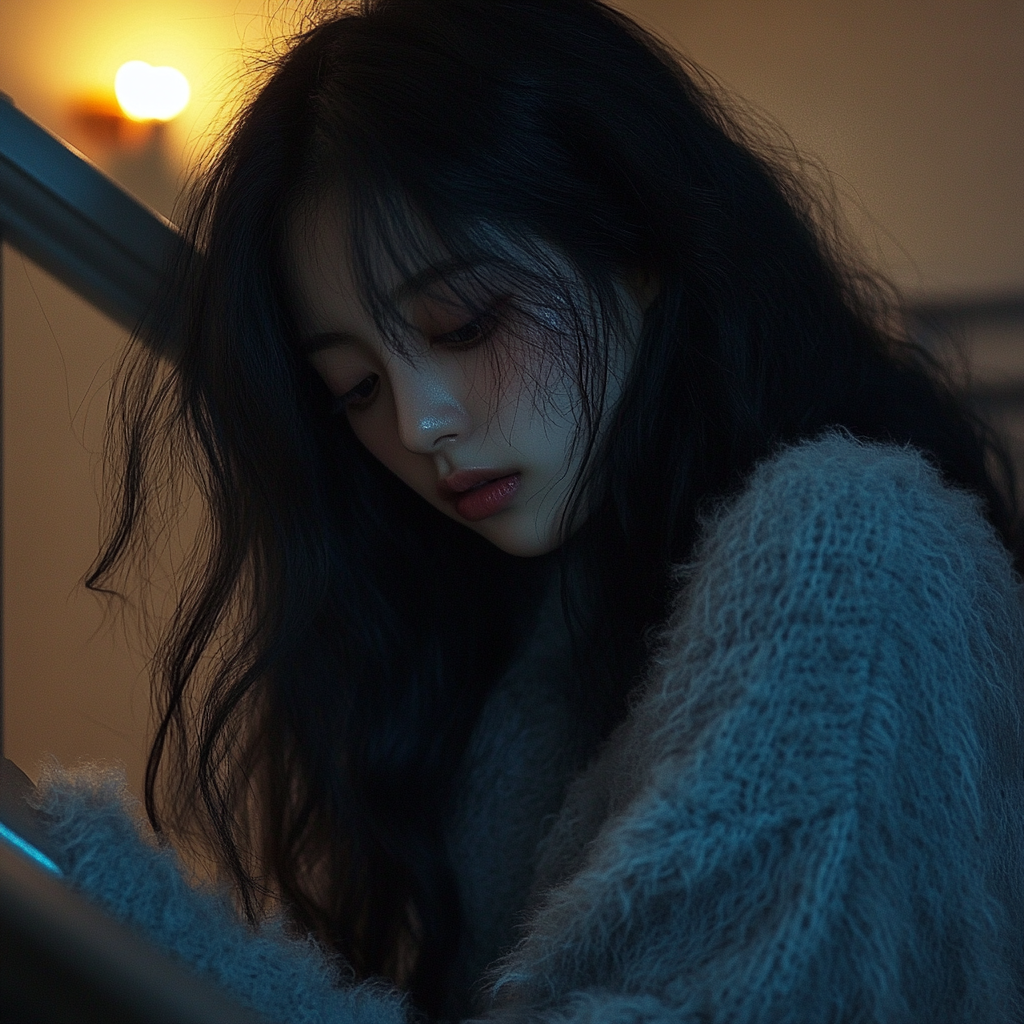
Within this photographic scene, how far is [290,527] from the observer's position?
0.88 metres

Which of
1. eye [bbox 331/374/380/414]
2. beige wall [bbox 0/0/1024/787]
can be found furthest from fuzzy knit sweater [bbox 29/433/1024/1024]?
beige wall [bbox 0/0/1024/787]

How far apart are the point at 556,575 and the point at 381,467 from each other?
0.62 feet

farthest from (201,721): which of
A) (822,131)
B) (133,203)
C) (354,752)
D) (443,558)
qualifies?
(822,131)

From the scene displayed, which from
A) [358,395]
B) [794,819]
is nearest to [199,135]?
[358,395]

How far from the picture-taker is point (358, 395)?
81cm

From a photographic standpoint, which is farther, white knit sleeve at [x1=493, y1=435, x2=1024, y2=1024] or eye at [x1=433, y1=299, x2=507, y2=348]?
eye at [x1=433, y1=299, x2=507, y2=348]

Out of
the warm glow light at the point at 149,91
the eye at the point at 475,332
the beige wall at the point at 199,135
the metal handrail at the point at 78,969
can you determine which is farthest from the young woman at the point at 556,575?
the warm glow light at the point at 149,91

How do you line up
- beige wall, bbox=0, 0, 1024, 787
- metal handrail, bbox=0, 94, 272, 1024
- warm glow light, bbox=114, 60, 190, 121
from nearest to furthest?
1. metal handrail, bbox=0, 94, 272, 1024
2. beige wall, bbox=0, 0, 1024, 787
3. warm glow light, bbox=114, 60, 190, 121

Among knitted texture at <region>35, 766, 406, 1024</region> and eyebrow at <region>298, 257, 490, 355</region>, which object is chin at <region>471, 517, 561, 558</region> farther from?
knitted texture at <region>35, 766, 406, 1024</region>

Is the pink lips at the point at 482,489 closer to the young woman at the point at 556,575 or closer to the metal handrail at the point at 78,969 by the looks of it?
the young woman at the point at 556,575

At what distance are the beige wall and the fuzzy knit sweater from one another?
0.73 metres

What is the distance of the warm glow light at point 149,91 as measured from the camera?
2.33m

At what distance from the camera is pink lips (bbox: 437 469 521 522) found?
0.77 metres

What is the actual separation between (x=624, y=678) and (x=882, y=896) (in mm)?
315
